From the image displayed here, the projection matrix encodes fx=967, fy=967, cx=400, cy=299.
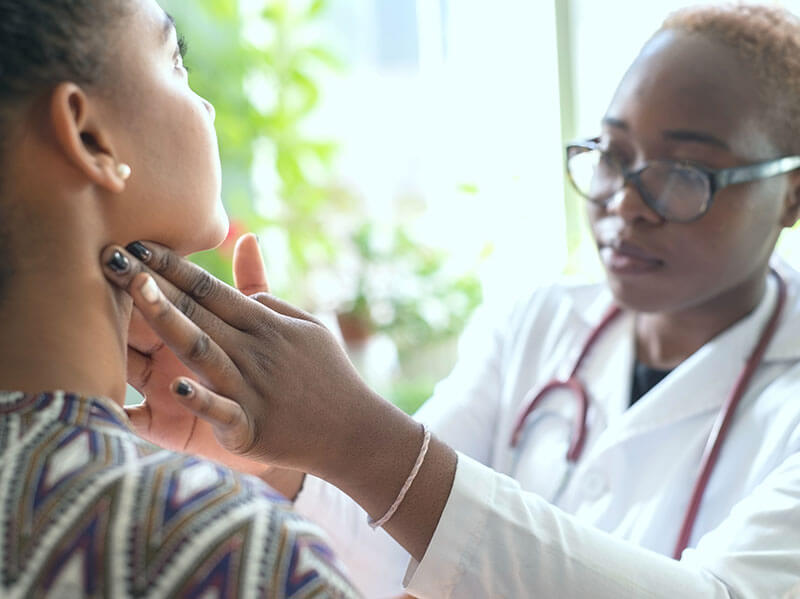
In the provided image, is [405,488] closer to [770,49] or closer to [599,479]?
[599,479]

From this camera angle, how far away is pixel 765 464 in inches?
45.4

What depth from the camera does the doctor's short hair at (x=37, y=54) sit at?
0.68 meters

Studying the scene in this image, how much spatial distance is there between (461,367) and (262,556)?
3.07 ft

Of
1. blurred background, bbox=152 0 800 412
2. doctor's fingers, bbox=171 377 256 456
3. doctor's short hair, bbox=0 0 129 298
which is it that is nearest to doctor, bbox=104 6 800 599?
doctor's fingers, bbox=171 377 256 456

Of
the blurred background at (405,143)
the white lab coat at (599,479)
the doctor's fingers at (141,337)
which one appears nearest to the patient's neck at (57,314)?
the doctor's fingers at (141,337)

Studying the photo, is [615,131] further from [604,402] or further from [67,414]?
[67,414]

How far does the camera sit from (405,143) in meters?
2.93

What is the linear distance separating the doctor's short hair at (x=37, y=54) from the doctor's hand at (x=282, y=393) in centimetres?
12

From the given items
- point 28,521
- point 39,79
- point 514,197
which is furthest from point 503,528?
point 514,197

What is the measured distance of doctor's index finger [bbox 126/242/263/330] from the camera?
769mm

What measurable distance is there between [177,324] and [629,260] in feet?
2.40

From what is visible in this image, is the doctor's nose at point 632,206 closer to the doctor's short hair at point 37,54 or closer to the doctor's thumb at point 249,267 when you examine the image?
the doctor's thumb at point 249,267

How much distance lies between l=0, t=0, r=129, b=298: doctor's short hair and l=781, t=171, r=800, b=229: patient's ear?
3.12 ft

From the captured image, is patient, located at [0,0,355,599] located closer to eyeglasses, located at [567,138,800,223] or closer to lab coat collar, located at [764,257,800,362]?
eyeglasses, located at [567,138,800,223]
